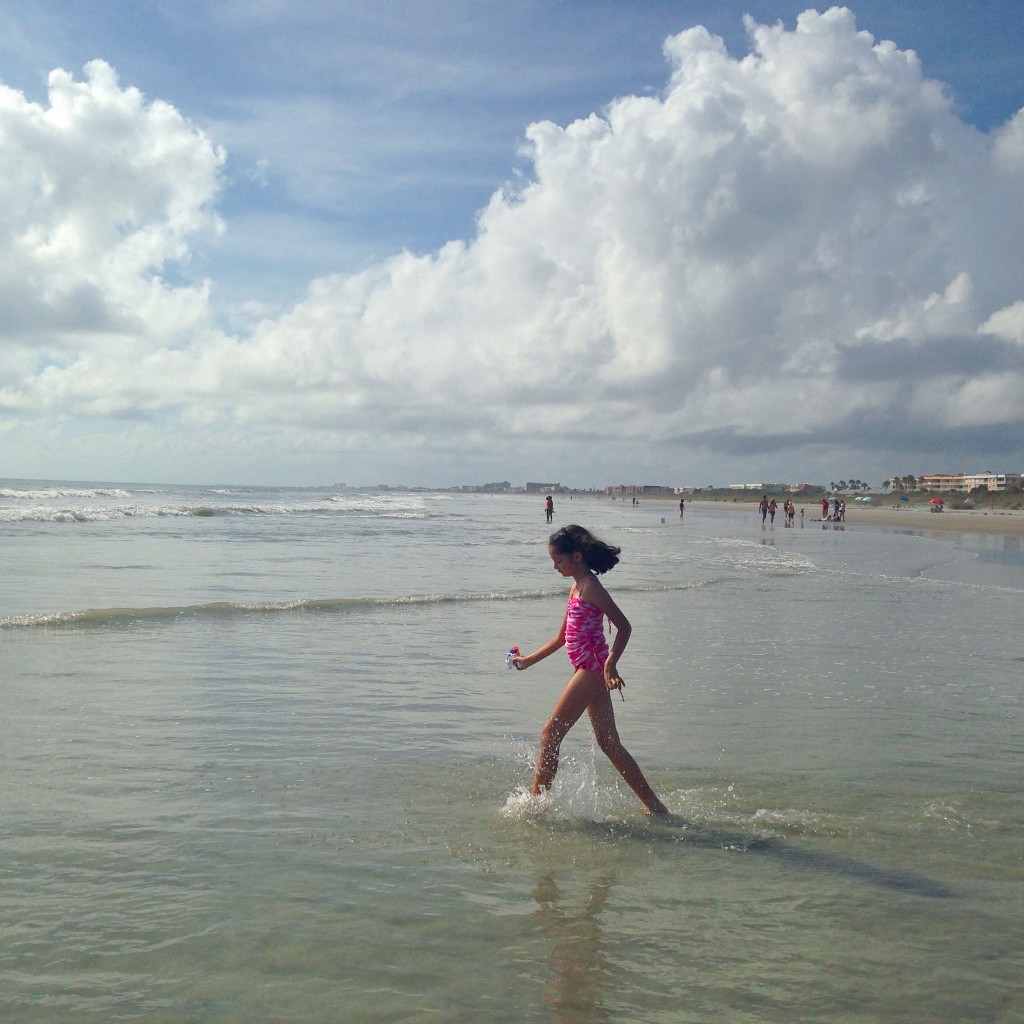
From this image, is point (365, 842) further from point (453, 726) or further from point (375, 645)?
point (375, 645)

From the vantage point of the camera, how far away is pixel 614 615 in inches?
230

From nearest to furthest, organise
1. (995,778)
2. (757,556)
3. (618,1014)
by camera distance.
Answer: (618,1014) < (995,778) < (757,556)

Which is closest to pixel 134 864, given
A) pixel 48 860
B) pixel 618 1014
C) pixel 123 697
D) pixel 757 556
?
pixel 48 860

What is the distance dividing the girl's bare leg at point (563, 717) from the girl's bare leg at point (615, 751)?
0.06m

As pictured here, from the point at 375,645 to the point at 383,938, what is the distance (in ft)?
26.5

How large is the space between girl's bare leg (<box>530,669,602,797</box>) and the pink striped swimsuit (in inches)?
2.8

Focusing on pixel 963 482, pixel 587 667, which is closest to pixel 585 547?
pixel 587 667

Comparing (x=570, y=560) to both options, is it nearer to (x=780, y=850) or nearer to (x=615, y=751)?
(x=615, y=751)

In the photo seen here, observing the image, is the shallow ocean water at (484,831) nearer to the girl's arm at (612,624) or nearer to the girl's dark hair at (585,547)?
the girl's arm at (612,624)

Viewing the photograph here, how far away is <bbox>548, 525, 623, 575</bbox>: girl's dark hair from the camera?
602cm

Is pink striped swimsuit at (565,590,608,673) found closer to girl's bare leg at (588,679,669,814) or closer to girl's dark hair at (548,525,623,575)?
girl's bare leg at (588,679,669,814)

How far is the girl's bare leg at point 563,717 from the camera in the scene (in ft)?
19.5

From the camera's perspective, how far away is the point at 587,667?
5.97m


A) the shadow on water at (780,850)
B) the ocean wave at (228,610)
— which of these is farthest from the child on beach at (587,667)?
the ocean wave at (228,610)
